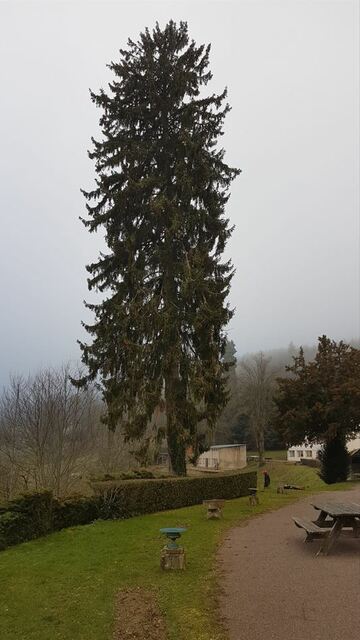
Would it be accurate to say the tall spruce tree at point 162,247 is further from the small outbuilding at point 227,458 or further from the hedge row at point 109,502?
the small outbuilding at point 227,458

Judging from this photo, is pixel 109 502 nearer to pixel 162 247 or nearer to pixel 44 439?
pixel 44 439

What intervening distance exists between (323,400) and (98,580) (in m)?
21.1

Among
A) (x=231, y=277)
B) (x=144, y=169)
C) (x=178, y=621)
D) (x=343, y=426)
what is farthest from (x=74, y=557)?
(x=343, y=426)

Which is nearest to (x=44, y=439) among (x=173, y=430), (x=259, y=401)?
(x=173, y=430)

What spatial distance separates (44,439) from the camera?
19812mm

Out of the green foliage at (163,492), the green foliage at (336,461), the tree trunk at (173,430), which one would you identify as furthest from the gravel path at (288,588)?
the green foliage at (336,461)

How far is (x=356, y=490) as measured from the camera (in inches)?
880

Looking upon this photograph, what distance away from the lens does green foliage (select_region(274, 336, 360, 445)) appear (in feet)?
85.8

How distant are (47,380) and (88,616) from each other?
1658 cm

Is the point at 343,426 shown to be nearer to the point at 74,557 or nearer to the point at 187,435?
the point at 187,435

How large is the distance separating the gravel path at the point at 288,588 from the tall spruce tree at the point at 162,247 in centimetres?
872

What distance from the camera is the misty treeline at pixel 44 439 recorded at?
19.3m

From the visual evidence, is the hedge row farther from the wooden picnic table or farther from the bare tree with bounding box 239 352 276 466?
the bare tree with bounding box 239 352 276 466

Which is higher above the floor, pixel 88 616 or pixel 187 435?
pixel 187 435
